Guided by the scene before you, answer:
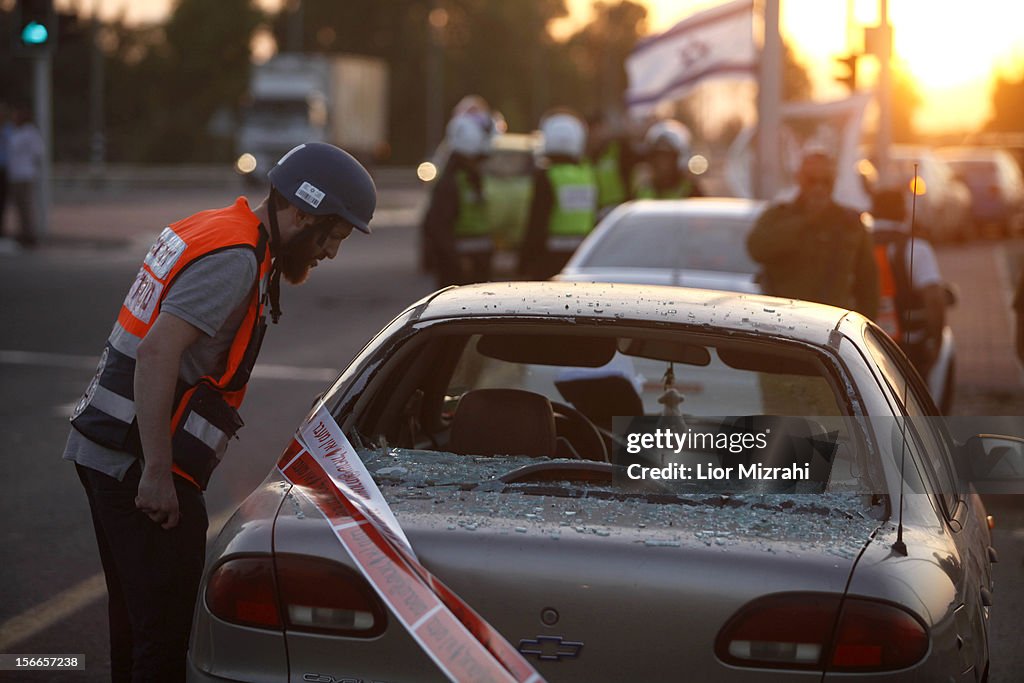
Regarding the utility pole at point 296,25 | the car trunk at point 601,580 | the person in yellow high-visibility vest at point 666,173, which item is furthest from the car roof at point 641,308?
the utility pole at point 296,25

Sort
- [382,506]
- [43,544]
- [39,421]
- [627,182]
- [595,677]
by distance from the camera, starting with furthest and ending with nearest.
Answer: [627,182] < [39,421] < [43,544] < [382,506] < [595,677]

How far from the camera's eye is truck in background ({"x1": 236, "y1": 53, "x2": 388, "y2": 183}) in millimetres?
51250

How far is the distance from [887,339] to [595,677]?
5.98ft

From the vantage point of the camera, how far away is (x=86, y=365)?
12.7m

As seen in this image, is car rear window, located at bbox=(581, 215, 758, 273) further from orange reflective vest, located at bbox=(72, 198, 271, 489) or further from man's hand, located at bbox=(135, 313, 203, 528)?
man's hand, located at bbox=(135, 313, 203, 528)

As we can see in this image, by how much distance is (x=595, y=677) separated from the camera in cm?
316

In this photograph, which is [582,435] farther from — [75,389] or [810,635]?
[75,389]

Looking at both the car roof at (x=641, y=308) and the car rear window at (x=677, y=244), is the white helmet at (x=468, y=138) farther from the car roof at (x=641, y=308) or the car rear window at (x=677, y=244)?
the car roof at (x=641, y=308)

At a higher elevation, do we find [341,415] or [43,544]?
[341,415]

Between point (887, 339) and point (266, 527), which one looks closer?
point (266, 527)

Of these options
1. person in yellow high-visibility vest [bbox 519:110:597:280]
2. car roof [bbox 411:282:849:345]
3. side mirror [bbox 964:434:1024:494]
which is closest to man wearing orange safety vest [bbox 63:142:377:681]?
car roof [bbox 411:282:849:345]

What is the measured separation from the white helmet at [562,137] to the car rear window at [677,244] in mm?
2062

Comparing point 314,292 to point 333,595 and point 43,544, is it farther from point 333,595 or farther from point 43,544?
point 333,595

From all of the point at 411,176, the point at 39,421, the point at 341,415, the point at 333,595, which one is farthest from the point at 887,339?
the point at 411,176
